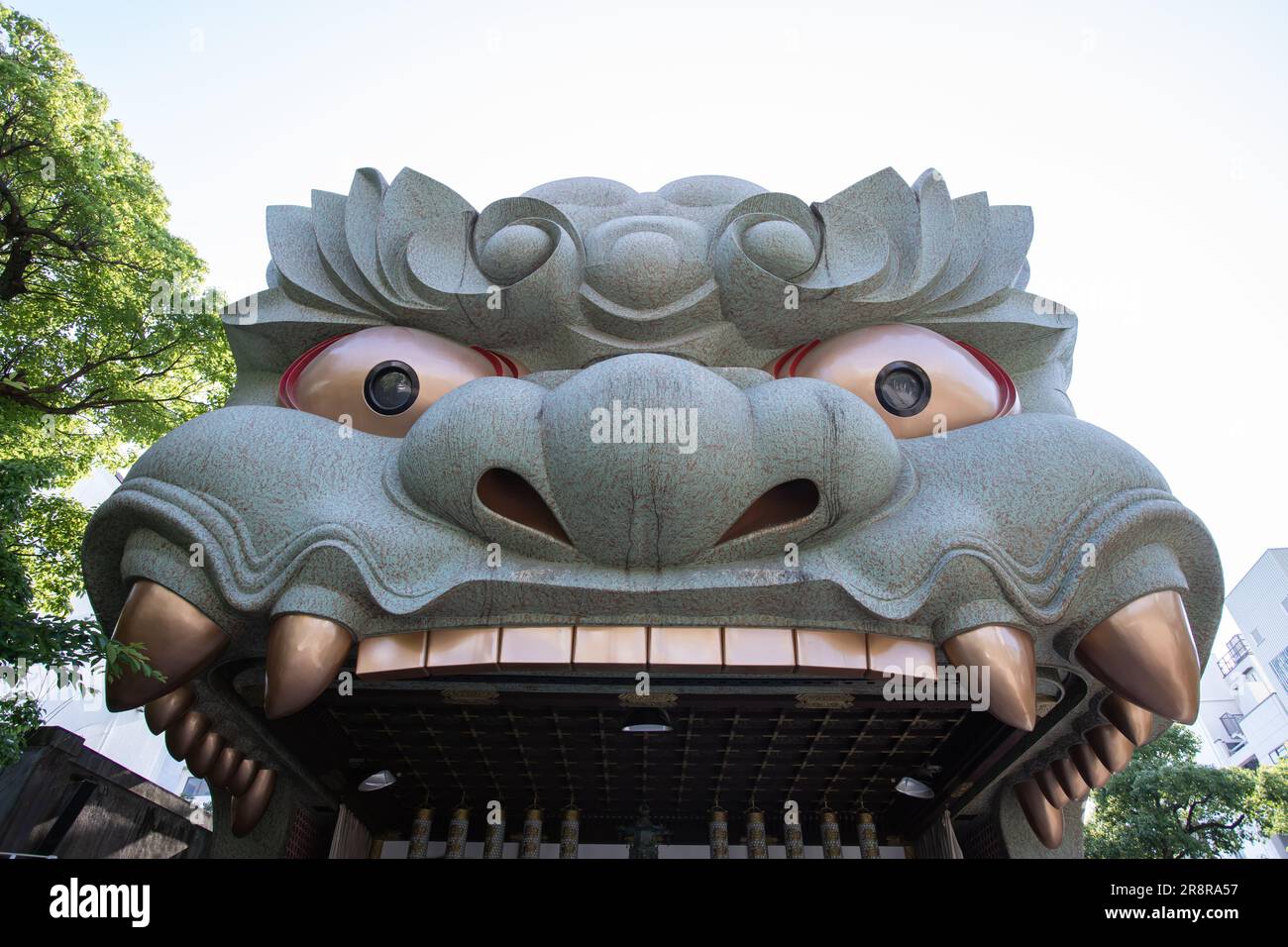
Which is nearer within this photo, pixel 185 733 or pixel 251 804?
pixel 185 733

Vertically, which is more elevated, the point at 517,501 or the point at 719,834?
the point at 517,501

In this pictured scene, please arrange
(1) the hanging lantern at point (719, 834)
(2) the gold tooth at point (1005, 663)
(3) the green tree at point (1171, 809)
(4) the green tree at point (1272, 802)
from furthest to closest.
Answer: (4) the green tree at point (1272, 802)
(3) the green tree at point (1171, 809)
(1) the hanging lantern at point (719, 834)
(2) the gold tooth at point (1005, 663)

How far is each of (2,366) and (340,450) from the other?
9.56 metres

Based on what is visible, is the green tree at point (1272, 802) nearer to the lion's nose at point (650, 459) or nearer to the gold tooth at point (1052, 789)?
the gold tooth at point (1052, 789)

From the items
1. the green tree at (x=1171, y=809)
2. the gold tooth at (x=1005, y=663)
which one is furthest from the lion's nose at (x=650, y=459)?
the green tree at (x=1171, y=809)

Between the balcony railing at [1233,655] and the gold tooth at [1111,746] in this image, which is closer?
the gold tooth at [1111,746]

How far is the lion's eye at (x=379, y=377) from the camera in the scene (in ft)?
18.7

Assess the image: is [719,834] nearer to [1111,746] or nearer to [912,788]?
[912,788]

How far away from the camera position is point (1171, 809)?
15.3m

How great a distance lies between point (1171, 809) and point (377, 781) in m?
15.5

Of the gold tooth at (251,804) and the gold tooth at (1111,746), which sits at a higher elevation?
the gold tooth at (1111,746)

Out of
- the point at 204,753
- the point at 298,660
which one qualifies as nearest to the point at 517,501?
the point at 298,660

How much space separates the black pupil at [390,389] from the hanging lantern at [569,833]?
161 inches
